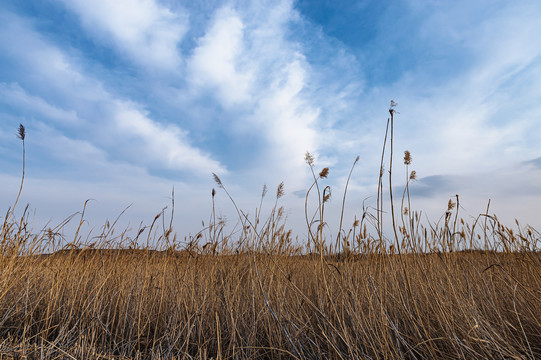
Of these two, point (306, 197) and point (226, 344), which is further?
point (226, 344)

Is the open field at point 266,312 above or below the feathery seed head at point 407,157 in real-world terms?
below

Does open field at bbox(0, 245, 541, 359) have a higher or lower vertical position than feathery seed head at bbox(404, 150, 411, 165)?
lower

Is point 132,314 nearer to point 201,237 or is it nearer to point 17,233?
point 201,237

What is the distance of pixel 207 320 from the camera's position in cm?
295

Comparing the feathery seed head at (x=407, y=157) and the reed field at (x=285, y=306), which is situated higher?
the feathery seed head at (x=407, y=157)

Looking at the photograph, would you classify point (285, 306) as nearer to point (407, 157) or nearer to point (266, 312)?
point (266, 312)

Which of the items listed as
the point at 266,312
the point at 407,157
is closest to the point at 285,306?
the point at 266,312

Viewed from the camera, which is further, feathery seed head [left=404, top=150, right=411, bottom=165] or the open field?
the open field

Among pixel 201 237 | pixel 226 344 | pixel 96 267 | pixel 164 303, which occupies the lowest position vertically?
pixel 226 344

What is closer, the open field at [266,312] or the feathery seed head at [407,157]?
the feathery seed head at [407,157]

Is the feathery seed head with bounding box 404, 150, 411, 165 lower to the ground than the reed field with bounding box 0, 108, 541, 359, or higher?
higher

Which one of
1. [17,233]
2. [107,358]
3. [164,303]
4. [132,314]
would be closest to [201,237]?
[164,303]

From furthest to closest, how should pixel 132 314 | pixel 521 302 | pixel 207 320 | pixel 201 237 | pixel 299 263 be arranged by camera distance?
pixel 299 263 → pixel 201 237 → pixel 132 314 → pixel 207 320 → pixel 521 302

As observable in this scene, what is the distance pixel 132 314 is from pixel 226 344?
1.03 metres
